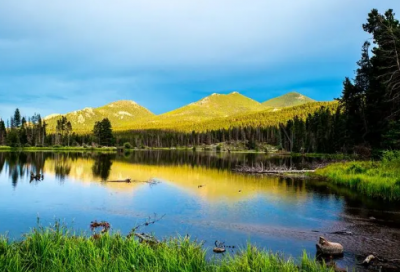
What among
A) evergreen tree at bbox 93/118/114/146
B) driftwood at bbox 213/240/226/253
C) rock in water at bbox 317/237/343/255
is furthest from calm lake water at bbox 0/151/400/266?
evergreen tree at bbox 93/118/114/146

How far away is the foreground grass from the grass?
24.5m

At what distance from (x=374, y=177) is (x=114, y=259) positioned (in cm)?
3313

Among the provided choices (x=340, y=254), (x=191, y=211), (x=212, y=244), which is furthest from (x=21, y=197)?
(x=340, y=254)

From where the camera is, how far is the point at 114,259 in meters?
11.4

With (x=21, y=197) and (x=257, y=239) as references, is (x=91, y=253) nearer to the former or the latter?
(x=257, y=239)

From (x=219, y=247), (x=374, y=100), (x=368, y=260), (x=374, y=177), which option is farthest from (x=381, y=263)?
(x=374, y=100)

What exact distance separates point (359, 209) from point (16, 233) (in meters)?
25.8

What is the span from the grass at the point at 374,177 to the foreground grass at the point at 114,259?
80.2 feet

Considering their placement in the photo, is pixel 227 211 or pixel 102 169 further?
pixel 102 169

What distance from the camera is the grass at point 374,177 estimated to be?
3185 cm

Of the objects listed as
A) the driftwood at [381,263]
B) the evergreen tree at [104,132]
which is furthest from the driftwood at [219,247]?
the evergreen tree at [104,132]

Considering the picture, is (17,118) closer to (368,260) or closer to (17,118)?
(17,118)

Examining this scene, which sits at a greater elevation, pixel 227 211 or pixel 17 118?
pixel 17 118

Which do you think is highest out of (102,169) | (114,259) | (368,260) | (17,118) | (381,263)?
(17,118)
